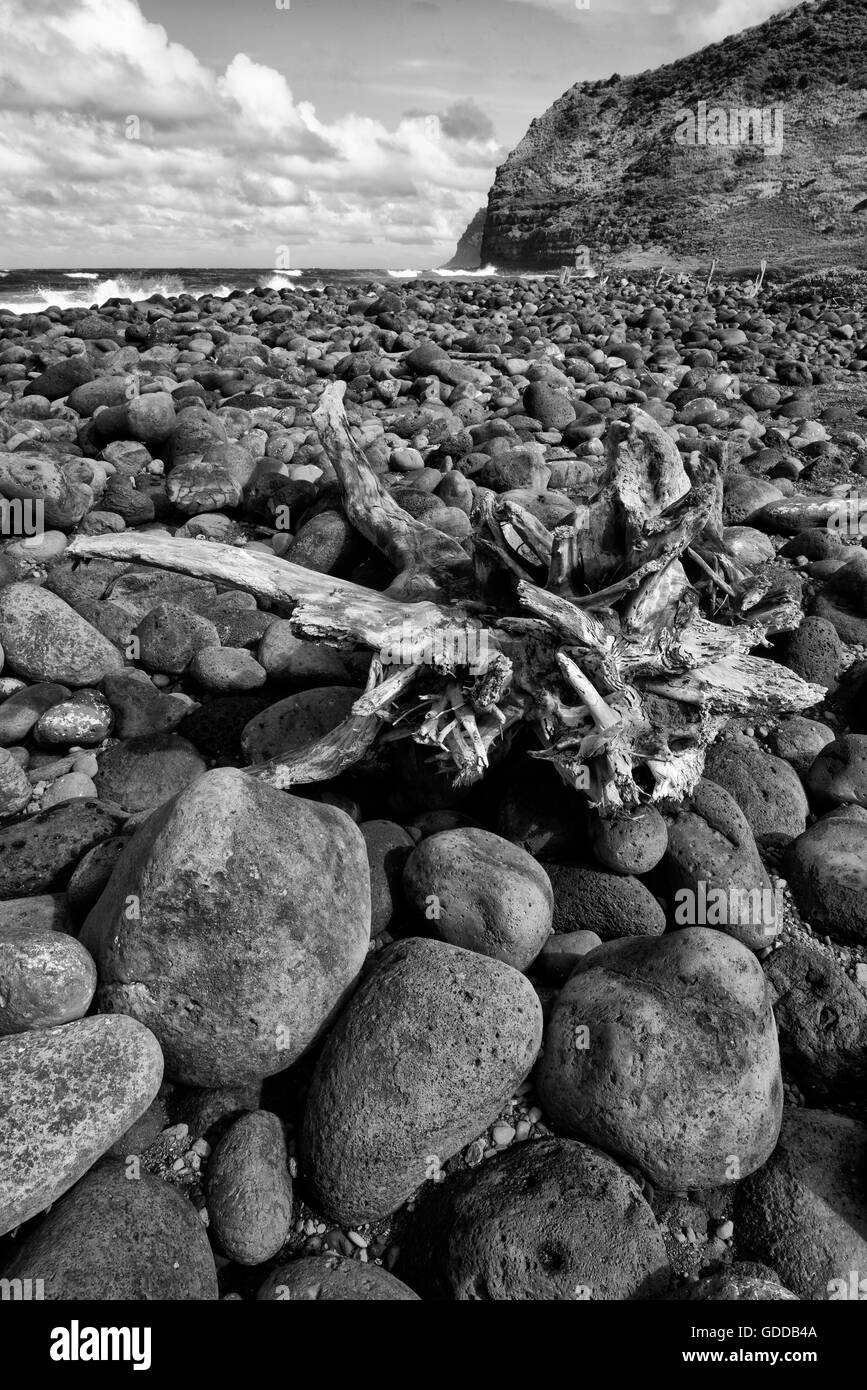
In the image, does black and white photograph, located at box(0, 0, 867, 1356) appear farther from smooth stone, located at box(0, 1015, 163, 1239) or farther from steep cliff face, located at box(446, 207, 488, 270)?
steep cliff face, located at box(446, 207, 488, 270)

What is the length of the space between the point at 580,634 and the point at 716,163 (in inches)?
2722

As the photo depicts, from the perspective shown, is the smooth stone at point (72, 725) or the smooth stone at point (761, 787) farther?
the smooth stone at point (72, 725)

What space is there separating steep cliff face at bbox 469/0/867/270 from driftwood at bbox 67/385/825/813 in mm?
44876

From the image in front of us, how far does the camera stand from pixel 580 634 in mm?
3664

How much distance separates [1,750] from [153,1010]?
1883mm

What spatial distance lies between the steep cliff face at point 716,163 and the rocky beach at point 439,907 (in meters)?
45.0

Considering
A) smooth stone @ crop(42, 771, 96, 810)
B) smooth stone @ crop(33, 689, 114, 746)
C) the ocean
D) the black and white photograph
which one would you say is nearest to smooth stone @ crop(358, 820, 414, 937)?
the black and white photograph

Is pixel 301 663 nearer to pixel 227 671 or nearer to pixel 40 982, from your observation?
pixel 227 671

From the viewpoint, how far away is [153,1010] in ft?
9.59

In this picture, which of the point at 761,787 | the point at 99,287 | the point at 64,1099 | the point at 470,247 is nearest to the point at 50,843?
the point at 64,1099

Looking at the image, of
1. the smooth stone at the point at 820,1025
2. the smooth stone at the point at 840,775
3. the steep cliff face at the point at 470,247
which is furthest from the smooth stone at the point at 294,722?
the steep cliff face at the point at 470,247

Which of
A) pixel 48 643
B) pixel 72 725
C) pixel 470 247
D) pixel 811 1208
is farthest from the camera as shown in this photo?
pixel 470 247

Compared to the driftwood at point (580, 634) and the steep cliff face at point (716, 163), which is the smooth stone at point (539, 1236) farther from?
the steep cliff face at point (716, 163)

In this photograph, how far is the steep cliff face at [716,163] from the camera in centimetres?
5069
